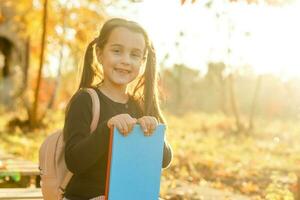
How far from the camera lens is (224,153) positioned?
11.2 metres

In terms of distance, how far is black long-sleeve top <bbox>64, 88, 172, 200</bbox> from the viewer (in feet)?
7.91

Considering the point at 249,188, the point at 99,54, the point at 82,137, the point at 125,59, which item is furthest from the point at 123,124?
the point at 249,188

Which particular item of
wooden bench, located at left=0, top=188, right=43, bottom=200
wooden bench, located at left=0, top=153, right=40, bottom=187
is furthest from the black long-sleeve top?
wooden bench, located at left=0, top=153, right=40, bottom=187

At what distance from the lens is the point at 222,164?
9344 mm

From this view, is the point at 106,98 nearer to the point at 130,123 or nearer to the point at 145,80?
the point at 145,80

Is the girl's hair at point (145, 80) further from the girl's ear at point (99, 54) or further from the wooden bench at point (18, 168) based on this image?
the wooden bench at point (18, 168)

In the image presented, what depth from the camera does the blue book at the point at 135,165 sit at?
7.48 feet

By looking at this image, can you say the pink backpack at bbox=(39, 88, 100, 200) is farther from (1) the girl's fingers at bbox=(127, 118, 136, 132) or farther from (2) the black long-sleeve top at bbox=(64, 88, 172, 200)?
(1) the girl's fingers at bbox=(127, 118, 136, 132)

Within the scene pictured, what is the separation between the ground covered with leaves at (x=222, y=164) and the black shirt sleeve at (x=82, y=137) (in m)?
2.28

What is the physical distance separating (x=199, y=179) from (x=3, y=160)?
2.43 meters

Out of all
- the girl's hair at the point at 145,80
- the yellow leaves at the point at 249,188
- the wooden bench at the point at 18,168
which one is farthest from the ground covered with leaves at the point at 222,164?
the girl's hair at the point at 145,80

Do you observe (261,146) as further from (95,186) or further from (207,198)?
(95,186)

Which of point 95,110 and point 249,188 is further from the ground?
point 95,110

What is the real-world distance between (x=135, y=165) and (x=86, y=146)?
0.21m
